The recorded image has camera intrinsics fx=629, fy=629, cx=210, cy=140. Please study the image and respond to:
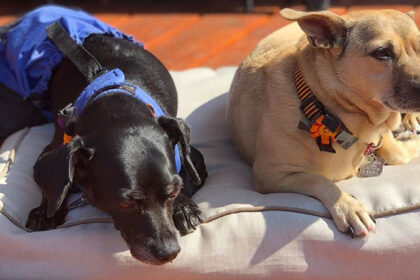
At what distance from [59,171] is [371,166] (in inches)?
61.2

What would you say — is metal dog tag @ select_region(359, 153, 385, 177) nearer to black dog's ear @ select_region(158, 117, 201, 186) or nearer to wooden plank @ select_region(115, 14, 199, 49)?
black dog's ear @ select_region(158, 117, 201, 186)

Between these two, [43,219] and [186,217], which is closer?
[186,217]

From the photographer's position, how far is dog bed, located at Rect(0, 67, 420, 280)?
8.75 feet

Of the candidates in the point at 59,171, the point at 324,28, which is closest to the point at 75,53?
the point at 59,171

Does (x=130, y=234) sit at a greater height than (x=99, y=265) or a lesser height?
greater

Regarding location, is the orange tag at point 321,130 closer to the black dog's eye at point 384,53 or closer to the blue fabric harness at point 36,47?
the black dog's eye at point 384,53

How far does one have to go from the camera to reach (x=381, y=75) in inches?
111

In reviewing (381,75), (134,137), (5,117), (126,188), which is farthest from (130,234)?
(5,117)

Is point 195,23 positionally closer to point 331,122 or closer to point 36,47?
point 36,47

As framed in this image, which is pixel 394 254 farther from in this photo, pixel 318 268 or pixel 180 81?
pixel 180 81

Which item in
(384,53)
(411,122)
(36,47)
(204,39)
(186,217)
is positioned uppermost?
(384,53)

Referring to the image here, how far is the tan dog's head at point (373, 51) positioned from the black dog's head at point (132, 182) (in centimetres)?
90

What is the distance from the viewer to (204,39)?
18.8 feet

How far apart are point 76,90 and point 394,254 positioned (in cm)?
188
